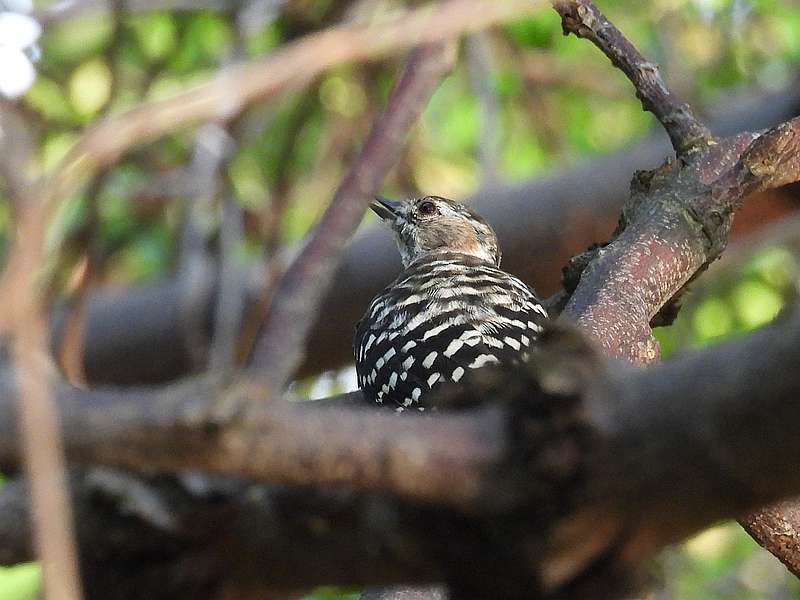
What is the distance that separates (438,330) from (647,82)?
91 centimetres

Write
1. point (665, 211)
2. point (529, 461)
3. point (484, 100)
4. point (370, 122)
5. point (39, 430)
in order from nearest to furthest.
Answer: point (39, 430) → point (529, 461) → point (665, 211) → point (484, 100) → point (370, 122)

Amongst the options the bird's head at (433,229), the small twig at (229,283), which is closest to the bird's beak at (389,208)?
the bird's head at (433,229)

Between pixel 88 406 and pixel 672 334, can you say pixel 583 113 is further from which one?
pixel 88 406

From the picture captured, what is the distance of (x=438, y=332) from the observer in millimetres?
3451

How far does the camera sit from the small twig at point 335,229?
1.38 meters

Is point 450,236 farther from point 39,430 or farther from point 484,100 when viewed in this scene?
point 39,430

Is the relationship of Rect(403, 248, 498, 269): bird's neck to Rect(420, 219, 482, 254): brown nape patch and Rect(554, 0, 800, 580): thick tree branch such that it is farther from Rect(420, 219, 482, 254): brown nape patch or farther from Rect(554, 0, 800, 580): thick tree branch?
Rect(554, 0, 800, 580): thick tree branch

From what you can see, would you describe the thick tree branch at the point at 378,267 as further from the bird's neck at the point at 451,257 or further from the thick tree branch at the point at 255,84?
the thick tree branch at the point at 255,84

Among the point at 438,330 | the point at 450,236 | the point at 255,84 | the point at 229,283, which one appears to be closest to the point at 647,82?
the point at 438,330

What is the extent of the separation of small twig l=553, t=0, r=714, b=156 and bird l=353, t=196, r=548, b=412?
25.9 inches

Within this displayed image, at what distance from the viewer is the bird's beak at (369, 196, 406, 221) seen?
17.6 feet

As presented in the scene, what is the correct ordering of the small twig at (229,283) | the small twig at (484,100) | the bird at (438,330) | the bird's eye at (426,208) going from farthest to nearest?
1. the bird's eye at (426,208)
2. the small twig at (484,100)
3. the small twig at (229,283)
4. the bird at (438,330)

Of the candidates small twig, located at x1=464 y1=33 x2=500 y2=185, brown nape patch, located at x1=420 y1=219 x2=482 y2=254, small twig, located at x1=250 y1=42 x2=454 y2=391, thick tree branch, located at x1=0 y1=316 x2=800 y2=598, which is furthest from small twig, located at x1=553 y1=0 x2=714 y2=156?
thick tree branch, located at x1=0 y1=316 x2=800 y2=598

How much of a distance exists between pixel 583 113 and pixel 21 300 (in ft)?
22.0
